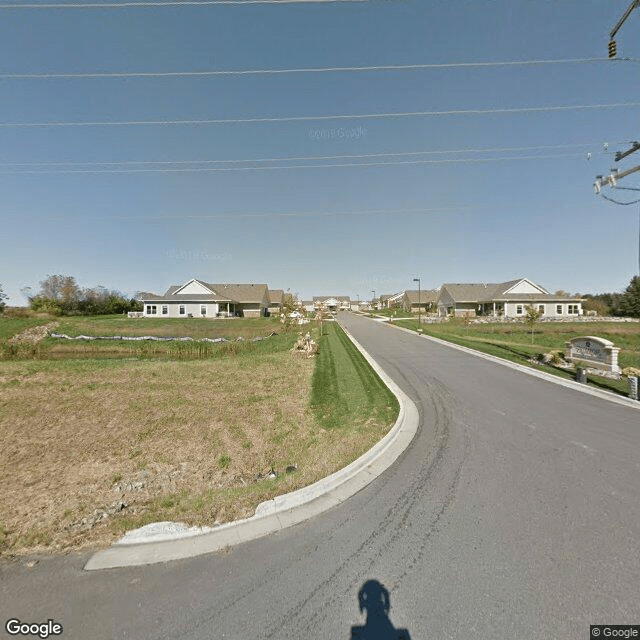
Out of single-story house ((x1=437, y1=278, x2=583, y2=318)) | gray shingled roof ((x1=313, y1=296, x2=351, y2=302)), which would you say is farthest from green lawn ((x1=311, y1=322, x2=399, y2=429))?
gray shingled roof ((x1=313, y1=296, x2=351, y2=302))

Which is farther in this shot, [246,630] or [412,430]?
[412,430]

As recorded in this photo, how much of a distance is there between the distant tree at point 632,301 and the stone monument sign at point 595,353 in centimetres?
5646

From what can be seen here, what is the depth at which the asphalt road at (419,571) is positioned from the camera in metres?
2.54

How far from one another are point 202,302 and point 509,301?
1977 inches

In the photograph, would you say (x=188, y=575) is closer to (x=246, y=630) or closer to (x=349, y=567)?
(x=246, y=630)

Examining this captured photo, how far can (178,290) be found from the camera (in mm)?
52562

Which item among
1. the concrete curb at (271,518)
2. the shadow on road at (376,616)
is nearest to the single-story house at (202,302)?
the concrete curb at (271,518)

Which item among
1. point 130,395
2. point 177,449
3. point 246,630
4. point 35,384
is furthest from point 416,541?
point 35,384

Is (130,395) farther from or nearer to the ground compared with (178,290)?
nearer to the ground

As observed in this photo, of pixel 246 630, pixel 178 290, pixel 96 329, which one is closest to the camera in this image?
pixel 246 630

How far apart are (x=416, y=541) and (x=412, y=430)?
3.33 m

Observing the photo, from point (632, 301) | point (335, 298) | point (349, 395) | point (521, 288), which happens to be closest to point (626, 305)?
point (632, 301)

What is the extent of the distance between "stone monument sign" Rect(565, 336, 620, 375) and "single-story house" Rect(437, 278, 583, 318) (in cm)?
3602

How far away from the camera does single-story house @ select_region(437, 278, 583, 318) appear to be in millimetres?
48500
